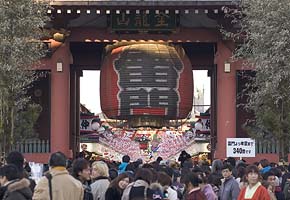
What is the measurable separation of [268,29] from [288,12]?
0.67 metres

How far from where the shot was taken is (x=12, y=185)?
8.59 metres

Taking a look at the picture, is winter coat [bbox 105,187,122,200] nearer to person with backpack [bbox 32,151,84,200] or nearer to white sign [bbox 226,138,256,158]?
person with backpack [bbox 32,151,84,200]

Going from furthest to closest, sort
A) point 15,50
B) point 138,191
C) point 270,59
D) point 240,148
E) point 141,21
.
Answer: point 141,21, point 240,148, point 15,50, point 270,59, point 138,191

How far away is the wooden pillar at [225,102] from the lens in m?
26.8

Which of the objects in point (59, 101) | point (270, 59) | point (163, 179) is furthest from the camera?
point (59, 101)

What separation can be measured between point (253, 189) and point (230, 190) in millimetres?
1742

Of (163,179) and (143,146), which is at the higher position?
(163,179)

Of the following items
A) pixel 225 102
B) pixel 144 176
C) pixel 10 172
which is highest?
pixel 225 102

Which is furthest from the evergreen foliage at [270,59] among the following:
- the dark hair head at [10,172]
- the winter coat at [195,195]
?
the dark hair head at [10,172]

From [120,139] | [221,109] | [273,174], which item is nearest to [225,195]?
[273,174]

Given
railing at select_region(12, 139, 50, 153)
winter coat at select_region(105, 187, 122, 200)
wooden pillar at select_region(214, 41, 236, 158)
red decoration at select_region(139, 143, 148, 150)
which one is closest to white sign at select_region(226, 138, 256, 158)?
wooden pillar at select_region(214, 41, 236, 158)

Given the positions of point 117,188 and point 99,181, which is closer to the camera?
point 117,188

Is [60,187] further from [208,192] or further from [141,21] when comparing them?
[141,21]

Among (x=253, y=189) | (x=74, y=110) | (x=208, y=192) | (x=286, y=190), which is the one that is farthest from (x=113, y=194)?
(x=74, y=110)
